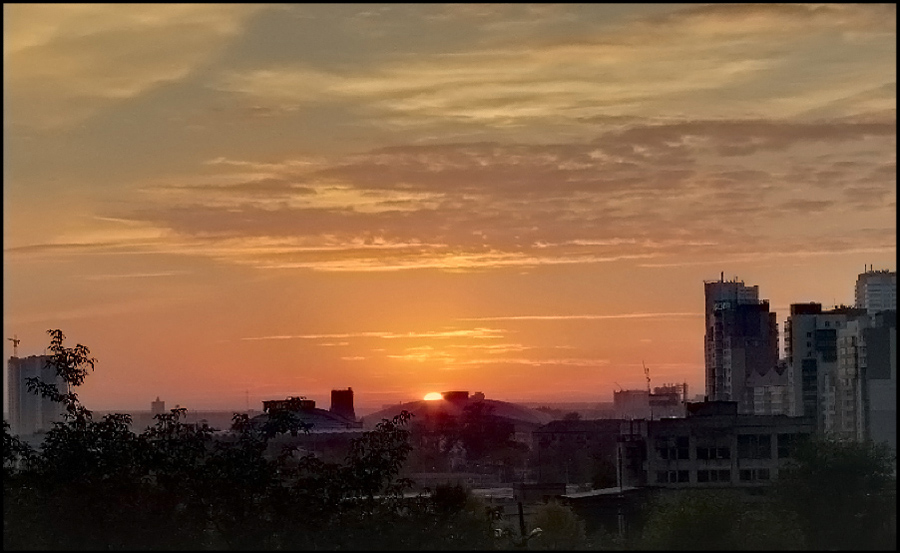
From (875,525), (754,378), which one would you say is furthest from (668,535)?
(754,378)

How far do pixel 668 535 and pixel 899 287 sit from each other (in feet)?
64.3

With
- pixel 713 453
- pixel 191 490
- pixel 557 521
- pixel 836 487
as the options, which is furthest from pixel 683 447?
pixel 191 490

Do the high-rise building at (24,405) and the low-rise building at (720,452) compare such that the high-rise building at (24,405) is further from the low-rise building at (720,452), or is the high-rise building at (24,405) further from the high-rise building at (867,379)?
the low-rise building at (720,452)

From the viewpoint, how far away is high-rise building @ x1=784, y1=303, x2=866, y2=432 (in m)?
108

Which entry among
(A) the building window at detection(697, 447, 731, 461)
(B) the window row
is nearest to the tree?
(B) the window row

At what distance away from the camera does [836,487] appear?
4606cm

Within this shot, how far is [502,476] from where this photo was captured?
100 meters

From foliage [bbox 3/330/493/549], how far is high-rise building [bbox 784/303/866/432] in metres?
88.1

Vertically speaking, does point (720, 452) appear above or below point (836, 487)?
above

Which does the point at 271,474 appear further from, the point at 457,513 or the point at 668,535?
the point at 668,535

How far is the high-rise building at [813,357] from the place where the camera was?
108 metres

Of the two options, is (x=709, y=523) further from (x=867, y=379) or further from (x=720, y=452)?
(x=867, y=379)

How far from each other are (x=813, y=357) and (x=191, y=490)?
96330 mm

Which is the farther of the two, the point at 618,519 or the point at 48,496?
the point at 618,519
